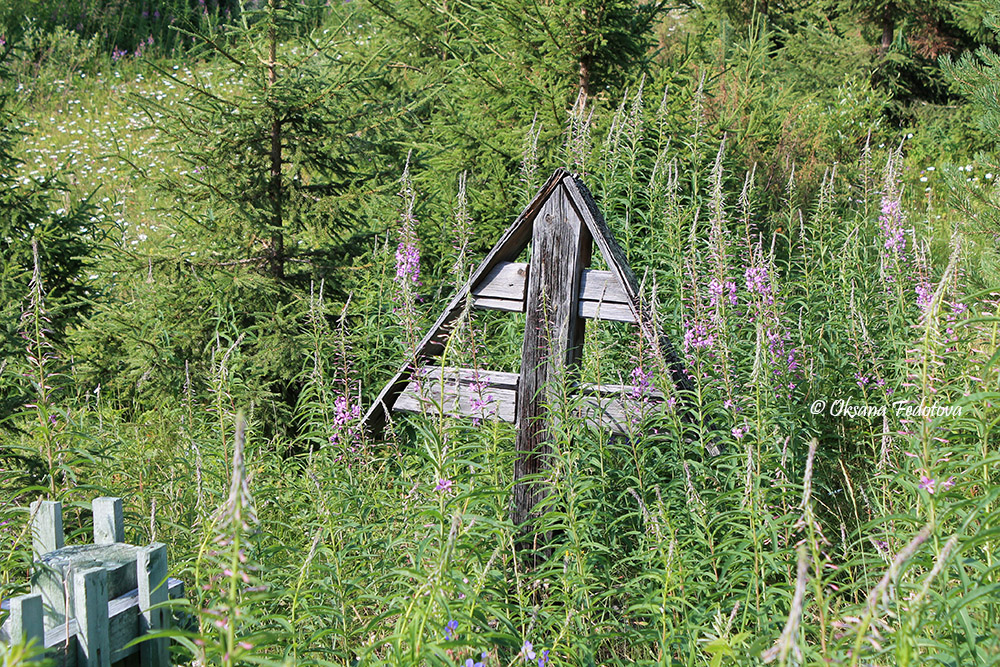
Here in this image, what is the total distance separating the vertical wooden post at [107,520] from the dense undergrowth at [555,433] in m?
0.20

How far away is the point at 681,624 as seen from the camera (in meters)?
2.64

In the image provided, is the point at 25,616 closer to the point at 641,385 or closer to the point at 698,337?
the point at 641,385

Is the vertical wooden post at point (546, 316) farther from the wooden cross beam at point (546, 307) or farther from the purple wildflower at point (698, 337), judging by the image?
the purple wildflower at point (698, 337)

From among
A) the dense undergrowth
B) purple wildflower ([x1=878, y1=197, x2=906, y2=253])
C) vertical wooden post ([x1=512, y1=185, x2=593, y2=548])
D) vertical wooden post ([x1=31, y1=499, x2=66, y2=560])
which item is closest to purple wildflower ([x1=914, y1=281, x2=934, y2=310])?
the dense undergrowth

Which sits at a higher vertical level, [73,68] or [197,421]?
[73,68]

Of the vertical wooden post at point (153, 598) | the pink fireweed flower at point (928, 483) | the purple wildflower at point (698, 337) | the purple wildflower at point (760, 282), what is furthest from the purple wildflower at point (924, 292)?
the vertical wooden post at point (153, 598)

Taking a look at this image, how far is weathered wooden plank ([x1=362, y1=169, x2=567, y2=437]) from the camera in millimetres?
3449

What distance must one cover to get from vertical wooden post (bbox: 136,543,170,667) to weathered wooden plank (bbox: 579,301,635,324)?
1868 millimetres

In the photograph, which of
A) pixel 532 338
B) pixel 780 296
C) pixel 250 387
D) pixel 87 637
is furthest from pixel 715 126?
pixel 87 637

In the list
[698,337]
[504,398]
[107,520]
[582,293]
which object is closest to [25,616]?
[107,520]

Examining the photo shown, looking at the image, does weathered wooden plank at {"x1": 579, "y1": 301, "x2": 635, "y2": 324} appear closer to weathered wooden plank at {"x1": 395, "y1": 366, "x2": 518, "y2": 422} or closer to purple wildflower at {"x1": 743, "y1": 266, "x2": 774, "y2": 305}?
weathered wooden plank at {"x1": 395, "y1": 366, "x2": 518, "y2": 422}

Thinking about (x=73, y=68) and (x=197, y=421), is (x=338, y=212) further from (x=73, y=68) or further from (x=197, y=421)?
(x=73, y=68)

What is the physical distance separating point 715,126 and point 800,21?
8492 millimetres

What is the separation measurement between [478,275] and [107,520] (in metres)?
1.79
